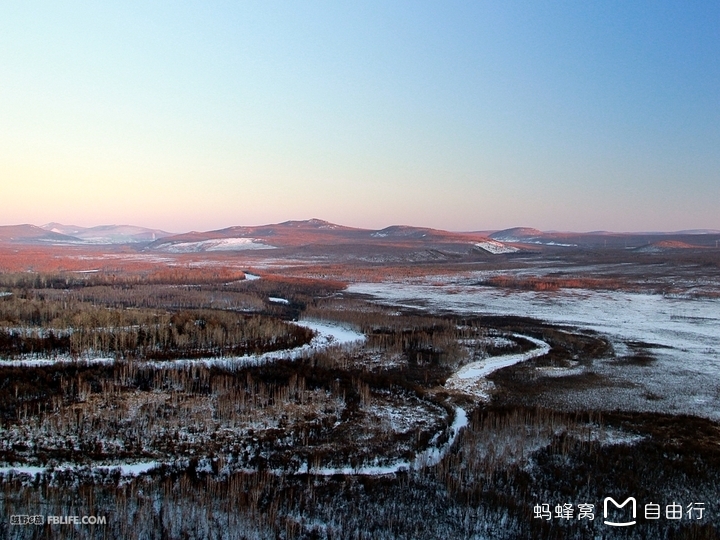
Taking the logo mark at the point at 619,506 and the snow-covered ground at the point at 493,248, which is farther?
the snow-covered ground at the point at 493,248

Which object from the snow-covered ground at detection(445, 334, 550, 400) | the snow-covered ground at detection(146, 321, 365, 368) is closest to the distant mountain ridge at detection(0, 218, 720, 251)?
the snow-covered ground at detection(146, 321, 365, 368)

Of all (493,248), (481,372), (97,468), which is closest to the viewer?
(97,468)

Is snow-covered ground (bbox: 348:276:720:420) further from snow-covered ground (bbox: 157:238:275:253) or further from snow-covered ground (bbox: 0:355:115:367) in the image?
snow-covered ground (bbox: 157:238:275:253)

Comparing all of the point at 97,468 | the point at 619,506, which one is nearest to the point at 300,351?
the point at 97,468

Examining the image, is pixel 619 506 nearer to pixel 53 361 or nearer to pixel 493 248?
pixel 53 361

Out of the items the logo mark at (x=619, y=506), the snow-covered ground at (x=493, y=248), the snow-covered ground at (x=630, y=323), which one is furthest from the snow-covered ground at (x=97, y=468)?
the snow-covered ground at (x=493, y=248)

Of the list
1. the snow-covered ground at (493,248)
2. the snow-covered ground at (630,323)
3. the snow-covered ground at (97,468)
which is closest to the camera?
the snow-covered ground at (97,468)

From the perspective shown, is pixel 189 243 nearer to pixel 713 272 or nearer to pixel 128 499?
pixel 713 272

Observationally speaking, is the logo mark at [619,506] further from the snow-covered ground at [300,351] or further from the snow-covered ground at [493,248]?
the snow-covered ground at [493,248]

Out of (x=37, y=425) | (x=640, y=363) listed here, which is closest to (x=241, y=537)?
(x=37, y=425)
